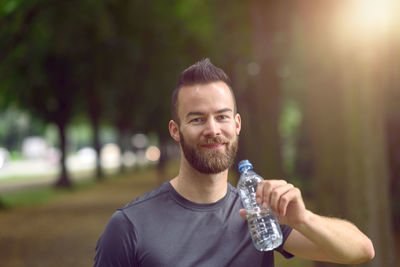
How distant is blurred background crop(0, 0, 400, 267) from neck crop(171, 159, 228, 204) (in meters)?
4.17

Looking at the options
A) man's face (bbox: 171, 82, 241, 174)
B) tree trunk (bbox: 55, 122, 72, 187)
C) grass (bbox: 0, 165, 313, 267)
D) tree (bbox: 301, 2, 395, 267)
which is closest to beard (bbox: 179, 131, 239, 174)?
man's face (bbox: 171, 82, 241, 174)

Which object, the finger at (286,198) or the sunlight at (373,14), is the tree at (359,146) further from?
the finger at (286,198)

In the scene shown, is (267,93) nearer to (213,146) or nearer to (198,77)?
(198,77)

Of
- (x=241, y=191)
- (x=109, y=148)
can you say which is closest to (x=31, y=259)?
(x=241, y=191)

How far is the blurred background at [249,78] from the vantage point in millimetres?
6793

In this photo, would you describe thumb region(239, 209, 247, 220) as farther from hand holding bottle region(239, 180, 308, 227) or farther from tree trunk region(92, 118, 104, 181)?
tree trunk region(92, 118, 104, 181)

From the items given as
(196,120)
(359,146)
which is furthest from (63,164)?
(196,120)

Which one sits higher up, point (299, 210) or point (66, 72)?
point (66, 72)

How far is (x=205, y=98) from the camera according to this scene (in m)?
2.86

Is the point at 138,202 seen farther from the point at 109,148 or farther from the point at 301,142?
the point at 109,148

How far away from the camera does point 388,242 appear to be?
22.1 ft

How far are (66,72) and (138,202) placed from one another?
68.1 feet

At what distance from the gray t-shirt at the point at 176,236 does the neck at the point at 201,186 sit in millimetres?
31

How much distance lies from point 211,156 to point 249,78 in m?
18.1
